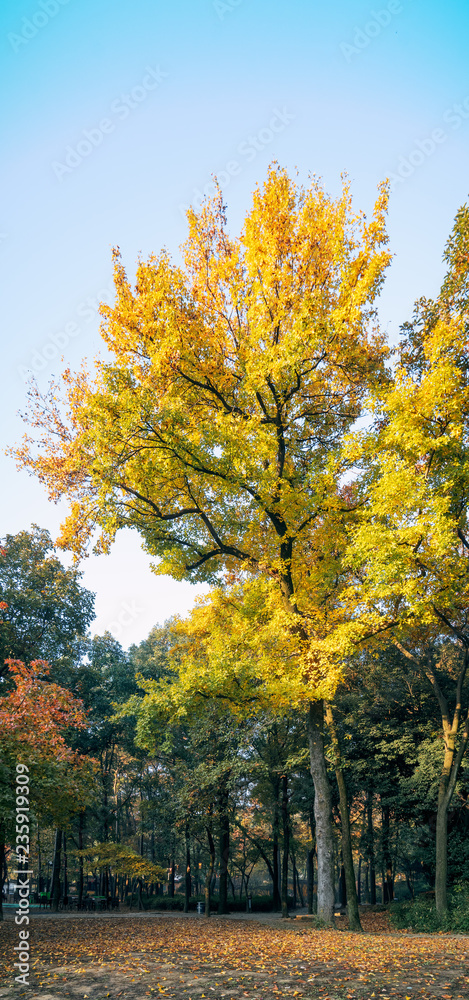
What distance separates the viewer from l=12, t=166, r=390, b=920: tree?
10.3 meters

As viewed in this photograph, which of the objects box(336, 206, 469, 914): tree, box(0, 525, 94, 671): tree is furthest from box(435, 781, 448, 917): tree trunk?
box(0, 525, 94, 671): tree

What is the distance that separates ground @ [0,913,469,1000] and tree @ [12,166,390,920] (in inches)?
124

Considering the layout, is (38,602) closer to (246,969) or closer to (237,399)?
(237,399)

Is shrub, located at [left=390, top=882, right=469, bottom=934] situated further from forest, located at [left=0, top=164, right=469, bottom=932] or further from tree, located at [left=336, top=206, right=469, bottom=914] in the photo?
tree, located at [left=336, top=206, right=469, bottom=914]

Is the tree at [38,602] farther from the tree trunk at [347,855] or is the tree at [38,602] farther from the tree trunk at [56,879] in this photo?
the tree trunk at [347,855]

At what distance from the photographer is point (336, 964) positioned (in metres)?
6.40

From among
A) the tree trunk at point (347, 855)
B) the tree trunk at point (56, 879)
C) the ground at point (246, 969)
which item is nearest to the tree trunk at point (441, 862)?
the tree trunk at point (347, 855)

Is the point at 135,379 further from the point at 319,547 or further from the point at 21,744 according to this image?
the point at 21,744

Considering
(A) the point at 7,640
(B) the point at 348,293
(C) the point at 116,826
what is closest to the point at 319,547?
(B) the point at 348,293

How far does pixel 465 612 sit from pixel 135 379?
1052cm

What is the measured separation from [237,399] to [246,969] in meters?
9.25

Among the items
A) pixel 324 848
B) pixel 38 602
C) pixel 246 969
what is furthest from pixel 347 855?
pixel 38 602

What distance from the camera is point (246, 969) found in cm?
619

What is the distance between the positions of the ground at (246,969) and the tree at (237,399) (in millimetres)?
3157
